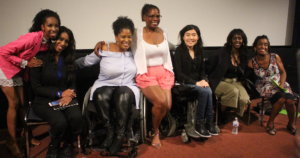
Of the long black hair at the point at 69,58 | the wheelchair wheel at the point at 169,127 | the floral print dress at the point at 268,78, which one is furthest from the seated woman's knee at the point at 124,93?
the floral print dress at the point at 268,78

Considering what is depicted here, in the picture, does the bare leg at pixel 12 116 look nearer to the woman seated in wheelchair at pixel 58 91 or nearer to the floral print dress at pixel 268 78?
the woman seated in wheelchair at pixel 58 91

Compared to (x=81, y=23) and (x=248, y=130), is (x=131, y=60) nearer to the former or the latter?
(x=81, y=23)

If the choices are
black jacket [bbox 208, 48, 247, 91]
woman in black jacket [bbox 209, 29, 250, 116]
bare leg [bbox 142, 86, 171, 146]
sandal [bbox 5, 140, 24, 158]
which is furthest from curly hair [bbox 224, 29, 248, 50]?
sandal [bbox 5, 140, 24, 158]

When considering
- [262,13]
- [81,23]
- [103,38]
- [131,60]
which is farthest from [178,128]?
[262,13]

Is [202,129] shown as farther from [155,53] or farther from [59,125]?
[59,125]

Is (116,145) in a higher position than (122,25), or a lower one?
lower

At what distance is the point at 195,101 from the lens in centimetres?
279

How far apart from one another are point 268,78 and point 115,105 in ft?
6.88

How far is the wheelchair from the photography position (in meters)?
2.43

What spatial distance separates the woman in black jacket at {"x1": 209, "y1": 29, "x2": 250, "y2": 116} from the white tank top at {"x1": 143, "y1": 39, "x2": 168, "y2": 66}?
2.66ft

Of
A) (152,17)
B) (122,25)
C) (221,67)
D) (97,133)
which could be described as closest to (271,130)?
(221,67)

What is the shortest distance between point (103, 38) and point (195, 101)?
5.24 ft

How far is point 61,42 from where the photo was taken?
94.2 inches

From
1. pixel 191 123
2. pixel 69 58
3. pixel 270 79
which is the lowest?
pixel 191 123
